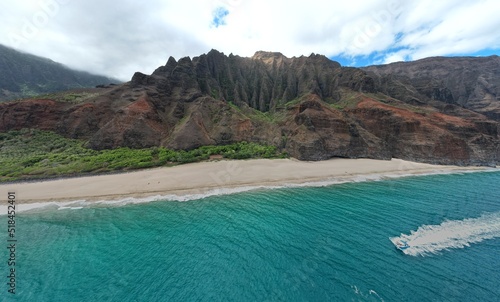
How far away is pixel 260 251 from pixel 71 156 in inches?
1541

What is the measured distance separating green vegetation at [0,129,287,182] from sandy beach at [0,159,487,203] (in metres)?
2.47

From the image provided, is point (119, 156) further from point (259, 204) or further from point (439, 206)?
point (439, 206)

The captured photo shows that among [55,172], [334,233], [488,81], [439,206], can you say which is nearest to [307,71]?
[439,206]

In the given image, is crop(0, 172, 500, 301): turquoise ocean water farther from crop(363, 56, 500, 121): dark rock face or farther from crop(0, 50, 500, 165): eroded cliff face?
crop(363, 56, 500, 121): dark rock face

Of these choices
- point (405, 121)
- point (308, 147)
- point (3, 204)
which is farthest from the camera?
point (405, 121)

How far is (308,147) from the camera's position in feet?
127

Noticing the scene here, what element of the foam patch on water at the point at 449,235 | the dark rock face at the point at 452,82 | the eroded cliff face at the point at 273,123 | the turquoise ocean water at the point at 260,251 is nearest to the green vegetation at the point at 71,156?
the eroded cliff face at the point at 273,123

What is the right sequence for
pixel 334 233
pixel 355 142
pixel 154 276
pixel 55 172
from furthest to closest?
pixel 355 142 < pixel 55 172 < pixel 334 233 < pixel 154 276

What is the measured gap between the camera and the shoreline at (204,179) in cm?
2247

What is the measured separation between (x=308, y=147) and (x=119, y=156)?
35.7 m

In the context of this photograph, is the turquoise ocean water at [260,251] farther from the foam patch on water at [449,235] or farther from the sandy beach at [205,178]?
the sandy beach at [205,178]

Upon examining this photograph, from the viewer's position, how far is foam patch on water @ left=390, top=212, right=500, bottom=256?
43.8 feet

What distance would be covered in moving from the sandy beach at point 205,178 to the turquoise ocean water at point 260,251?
3502 mm

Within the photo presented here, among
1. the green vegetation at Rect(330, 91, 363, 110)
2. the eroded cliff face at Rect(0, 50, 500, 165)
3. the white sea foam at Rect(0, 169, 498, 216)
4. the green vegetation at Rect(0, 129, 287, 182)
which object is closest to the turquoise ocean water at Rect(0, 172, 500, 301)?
the white sea foam at Rect(0, 169, 498, 216)
